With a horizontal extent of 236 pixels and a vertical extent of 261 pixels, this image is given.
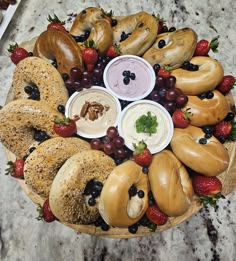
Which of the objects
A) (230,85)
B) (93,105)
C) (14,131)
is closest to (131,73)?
(93,105)

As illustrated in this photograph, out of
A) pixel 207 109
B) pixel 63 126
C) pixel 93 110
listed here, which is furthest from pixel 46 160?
pixel 207 109

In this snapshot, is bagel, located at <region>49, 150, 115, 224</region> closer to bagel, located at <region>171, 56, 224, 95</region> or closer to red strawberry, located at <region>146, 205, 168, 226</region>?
red strawberry, located at <region>146, 205, 168, 226</region>

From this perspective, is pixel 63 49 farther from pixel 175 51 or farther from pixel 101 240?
pixel 101 240

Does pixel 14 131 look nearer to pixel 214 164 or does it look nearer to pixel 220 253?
pixel 214 164

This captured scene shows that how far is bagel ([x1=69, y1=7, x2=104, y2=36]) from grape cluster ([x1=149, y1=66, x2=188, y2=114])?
30cm

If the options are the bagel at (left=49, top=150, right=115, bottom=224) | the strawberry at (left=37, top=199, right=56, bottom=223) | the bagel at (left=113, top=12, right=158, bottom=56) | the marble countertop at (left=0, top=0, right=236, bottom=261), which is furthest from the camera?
the marble countertop at (left=0, top=0, right=236, bottom=261)

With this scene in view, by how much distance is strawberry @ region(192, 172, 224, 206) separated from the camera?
129cm

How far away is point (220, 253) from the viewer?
5.36 feet

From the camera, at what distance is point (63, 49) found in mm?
1392

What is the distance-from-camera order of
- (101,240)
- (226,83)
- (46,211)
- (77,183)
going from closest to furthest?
(77,183) → (46,211) → (226,83) → (101,240)

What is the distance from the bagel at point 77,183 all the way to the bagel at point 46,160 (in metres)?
0.04

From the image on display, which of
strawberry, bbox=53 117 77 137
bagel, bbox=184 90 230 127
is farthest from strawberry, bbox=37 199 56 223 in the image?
bagel, bbox=184 90 230 127

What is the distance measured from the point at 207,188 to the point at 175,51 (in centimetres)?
48

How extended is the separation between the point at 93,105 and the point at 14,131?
284mm
